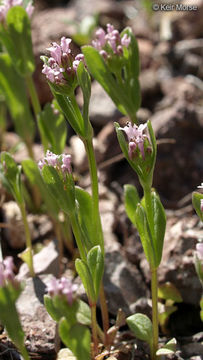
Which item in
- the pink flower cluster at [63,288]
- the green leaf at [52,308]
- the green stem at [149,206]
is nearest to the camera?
the pink flower cluster at [63,288]

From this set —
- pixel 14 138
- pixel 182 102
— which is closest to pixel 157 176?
pixel 182 102

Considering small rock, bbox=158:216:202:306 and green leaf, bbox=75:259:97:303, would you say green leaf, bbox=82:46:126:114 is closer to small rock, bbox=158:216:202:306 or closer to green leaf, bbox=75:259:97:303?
small rock, bbox=158:216:202:306

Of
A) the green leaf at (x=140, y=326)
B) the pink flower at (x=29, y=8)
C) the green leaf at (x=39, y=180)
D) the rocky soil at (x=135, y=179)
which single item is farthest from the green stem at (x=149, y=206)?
the pink flower at (x=29, y=8)

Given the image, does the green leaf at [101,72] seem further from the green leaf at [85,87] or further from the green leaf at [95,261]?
the green leaf at [95,261]

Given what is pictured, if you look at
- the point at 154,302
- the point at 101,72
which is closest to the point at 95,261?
the point at 154,302

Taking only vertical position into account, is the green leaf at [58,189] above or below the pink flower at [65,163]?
below

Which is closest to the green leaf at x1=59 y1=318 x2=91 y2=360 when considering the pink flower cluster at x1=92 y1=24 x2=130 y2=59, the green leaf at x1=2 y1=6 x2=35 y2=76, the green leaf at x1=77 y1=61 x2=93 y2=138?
the green leaf at x1=77 y1=61 x2=93 y2=138

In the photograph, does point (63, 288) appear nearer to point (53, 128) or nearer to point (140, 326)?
point (140, 326)
